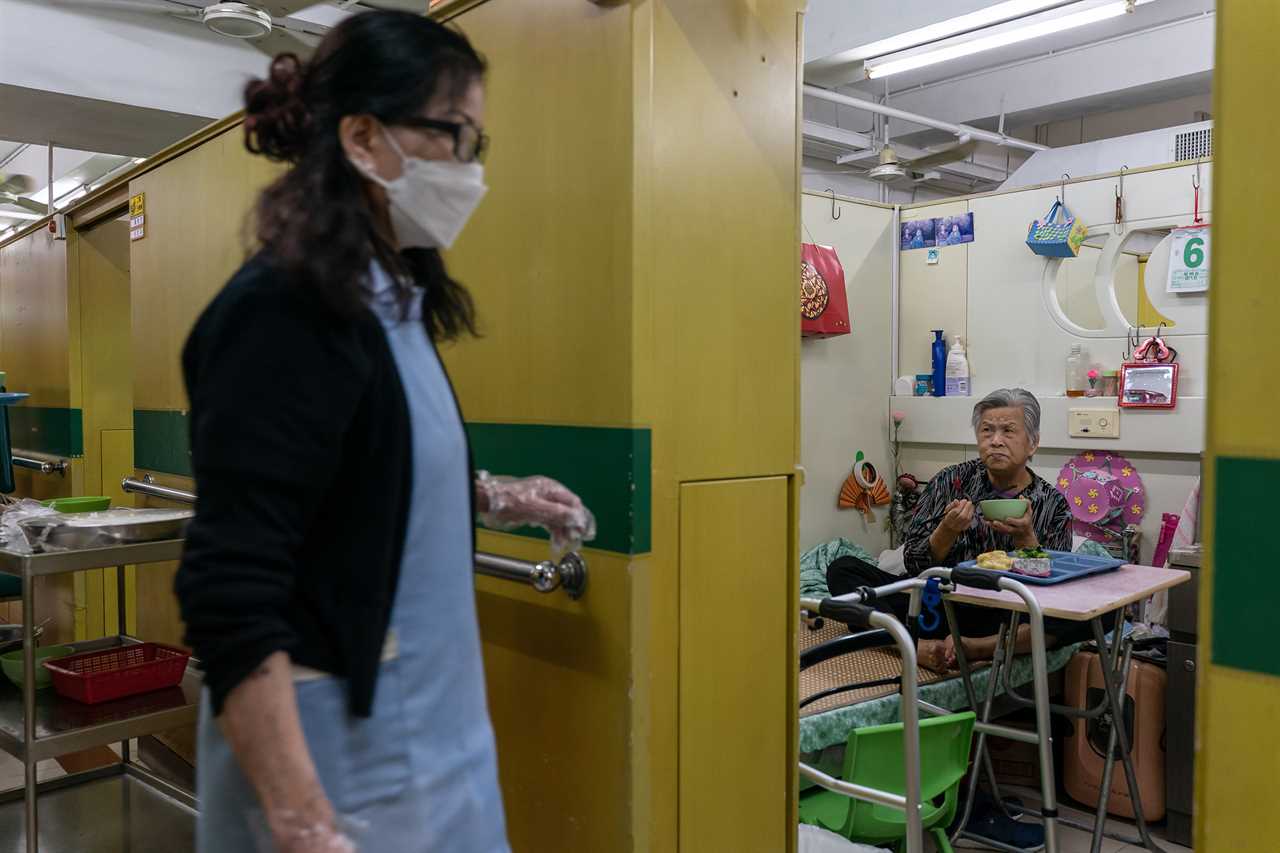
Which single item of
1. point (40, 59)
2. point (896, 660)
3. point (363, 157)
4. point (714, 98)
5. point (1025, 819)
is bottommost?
point (1025, 819)

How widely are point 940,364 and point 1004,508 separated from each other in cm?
181

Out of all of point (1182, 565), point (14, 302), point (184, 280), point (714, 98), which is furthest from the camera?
point (14, 302)

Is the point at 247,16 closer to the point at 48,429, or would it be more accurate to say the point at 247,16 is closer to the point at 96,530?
the point at 96,530

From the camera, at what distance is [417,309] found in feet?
3.78

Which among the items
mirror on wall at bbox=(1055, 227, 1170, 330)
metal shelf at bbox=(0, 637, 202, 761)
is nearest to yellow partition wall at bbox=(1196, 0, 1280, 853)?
metal shelf at bbox=(0, 637, 202, 761)

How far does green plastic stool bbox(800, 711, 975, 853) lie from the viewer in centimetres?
242

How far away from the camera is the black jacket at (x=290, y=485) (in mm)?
909

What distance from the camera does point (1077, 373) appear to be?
431 centimetres

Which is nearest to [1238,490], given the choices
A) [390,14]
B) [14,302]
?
[390,14]

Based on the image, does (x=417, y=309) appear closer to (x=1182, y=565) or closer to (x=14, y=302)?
(x=1182, y=565)

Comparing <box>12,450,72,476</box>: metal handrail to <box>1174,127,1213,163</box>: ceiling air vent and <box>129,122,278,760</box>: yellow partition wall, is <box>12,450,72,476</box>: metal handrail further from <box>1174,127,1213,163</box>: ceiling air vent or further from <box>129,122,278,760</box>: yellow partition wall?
<box>1174,127,1213,163</box>: ceiling air vent

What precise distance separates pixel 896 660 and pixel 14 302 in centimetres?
489

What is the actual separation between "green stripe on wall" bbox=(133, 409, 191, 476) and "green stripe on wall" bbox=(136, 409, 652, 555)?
1.60 m

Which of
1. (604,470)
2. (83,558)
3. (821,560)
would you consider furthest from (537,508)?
(821,560)
